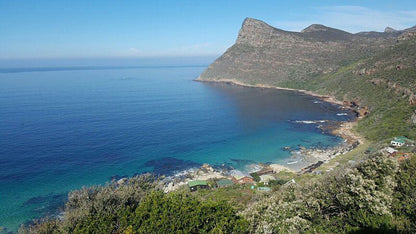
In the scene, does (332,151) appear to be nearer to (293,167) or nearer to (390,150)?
(293,167)

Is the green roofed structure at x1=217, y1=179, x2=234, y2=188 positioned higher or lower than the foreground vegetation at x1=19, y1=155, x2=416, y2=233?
lower

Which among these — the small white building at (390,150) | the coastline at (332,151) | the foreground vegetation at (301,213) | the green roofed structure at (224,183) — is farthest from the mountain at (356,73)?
the foreground vegetation at (301,213)

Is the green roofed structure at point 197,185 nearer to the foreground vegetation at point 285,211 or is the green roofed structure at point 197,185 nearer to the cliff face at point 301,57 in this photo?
the foreground vegetation at point 285,211

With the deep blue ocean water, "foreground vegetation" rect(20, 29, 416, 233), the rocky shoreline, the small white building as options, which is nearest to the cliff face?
the deep blue ocean water

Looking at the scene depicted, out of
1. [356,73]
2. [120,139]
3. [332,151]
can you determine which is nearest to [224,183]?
[332,151]

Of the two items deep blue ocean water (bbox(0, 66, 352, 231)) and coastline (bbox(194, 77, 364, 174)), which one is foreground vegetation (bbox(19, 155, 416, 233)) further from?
coastline (bbox(194, 77, 364, 174))

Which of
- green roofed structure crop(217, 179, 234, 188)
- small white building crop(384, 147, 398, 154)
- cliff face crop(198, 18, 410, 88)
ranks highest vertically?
cliff face crop(198, 18, 410, 88)

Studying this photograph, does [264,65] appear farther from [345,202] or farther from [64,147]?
[345,202]

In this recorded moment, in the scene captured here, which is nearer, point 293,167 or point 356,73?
point 293,167
